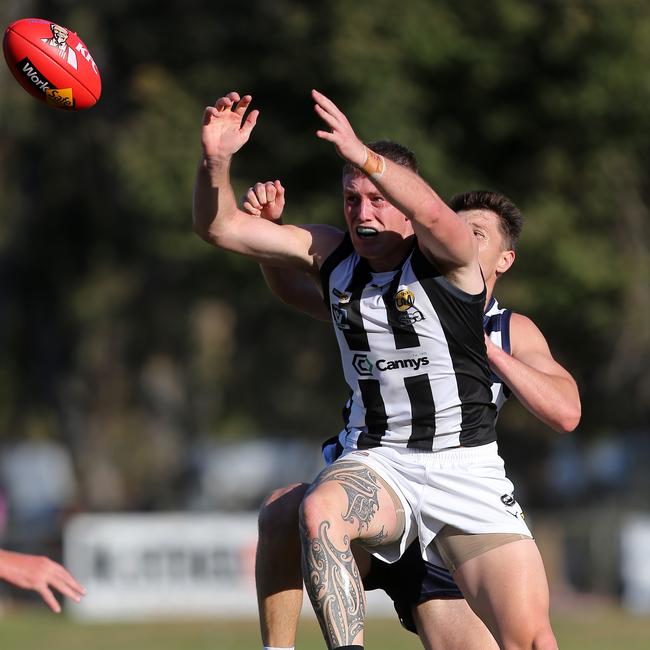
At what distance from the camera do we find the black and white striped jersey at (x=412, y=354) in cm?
657

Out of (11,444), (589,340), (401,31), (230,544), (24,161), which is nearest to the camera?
(230,544)

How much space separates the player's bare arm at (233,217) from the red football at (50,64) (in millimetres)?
900

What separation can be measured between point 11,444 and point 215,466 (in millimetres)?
6905

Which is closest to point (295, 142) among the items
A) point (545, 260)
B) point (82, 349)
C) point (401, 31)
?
point (401, 31)

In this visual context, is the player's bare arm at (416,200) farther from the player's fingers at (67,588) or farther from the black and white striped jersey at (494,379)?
the player's fingers at (67,588)

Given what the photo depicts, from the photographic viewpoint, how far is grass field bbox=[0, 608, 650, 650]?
52.1 feet

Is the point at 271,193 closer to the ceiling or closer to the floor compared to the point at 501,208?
closer to the ceiling

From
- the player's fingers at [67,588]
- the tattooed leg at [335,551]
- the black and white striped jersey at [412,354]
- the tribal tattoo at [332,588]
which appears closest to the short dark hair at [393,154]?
the black and white striped jersey at [412,354]

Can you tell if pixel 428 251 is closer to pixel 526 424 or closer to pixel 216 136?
pixel 216 136

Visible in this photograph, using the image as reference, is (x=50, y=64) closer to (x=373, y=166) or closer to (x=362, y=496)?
(x=373, y=166)

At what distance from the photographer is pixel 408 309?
657cm

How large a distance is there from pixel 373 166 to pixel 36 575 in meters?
2.22

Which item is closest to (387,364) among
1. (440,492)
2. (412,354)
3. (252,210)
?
(412,354)

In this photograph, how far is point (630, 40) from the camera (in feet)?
66.3
